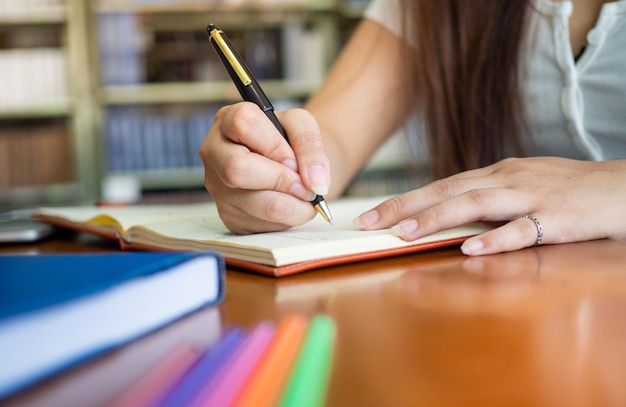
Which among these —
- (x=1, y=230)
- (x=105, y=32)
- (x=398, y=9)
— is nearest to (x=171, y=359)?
(x=1, y=230)

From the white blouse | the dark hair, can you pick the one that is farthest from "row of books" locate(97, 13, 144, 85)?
the white blouse

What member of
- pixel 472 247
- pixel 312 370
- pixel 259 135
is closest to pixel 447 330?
pixel 312 370

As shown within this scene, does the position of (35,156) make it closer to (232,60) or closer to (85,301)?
(232,60)

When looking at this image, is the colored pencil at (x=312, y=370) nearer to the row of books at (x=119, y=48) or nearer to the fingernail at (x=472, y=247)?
the fingernail at (x=472, y=247)

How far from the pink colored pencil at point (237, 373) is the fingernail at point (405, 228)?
291 millimetres

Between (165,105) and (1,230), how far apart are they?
8.10 feet

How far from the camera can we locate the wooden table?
0.27 meters

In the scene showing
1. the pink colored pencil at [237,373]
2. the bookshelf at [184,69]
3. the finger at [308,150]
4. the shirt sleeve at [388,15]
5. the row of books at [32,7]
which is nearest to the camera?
the pink colored pencil at [237,373]

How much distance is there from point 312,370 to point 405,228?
33 cm

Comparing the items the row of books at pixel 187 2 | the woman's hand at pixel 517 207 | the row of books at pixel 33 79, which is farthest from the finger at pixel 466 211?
the row of books at pixel 33 79

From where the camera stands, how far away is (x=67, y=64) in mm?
3098

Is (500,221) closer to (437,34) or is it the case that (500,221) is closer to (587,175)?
(587,175)

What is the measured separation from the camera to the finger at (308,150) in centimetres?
63

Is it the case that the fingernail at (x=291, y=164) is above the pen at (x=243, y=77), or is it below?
below
